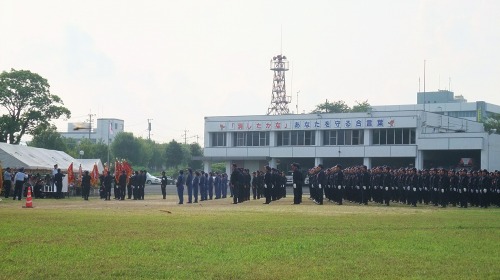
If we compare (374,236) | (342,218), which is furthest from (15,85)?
(374,236)

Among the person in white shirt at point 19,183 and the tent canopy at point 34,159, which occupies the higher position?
the tent canopy at point 34,159

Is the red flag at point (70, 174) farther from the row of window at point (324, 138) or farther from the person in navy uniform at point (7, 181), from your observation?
the row of window at point (324, 138)

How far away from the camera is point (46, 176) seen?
47.6 metres

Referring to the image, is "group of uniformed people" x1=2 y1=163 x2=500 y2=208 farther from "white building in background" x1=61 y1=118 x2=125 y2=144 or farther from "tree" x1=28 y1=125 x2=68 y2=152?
"white building in background" x1=61 y1=118 x2=125 y2=144

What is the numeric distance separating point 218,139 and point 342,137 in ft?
60.2

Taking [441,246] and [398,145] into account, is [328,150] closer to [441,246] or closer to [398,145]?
[398,145]

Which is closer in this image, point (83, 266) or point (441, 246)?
point (83, 266)

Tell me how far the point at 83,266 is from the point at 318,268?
3774mm

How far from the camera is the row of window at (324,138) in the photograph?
8350cm

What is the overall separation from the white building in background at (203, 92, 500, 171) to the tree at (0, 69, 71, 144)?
1098 inches

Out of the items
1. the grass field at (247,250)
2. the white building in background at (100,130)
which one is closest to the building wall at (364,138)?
the grass field at (247,250)

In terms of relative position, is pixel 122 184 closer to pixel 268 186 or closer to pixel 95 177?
pixel 95 177

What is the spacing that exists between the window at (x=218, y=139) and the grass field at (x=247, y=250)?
76469 millimetres

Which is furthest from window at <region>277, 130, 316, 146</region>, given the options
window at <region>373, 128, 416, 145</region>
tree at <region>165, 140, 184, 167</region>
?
tree at <region>165, 140, 184, 167</region>
